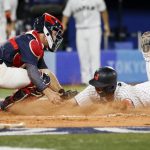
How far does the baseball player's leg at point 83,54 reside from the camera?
16297mm

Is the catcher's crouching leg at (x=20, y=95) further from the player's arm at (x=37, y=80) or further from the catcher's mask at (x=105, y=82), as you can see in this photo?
the catcher's mask at (x=105, y=82)

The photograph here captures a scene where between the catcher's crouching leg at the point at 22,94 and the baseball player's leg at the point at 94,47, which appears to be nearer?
the catcher's crouching leg at the point at 22,94

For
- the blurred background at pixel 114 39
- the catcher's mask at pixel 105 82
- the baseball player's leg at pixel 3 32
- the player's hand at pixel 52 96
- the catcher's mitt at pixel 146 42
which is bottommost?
the blurred background at pixel 114 39

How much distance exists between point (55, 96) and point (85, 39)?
22.5 ft

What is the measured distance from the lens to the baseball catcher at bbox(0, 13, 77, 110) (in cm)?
939

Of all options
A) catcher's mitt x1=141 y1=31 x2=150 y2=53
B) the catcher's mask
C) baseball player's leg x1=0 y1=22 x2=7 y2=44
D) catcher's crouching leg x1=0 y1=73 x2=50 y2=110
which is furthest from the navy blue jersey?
baseball player's leg x1=0 y1=22 x2=7 y2=44

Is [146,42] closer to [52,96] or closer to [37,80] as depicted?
[52,96]

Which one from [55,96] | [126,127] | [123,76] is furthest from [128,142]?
[123,76]

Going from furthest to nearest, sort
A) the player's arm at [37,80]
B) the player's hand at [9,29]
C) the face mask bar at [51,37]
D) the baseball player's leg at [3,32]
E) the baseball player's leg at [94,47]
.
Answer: the player's hand at [9,29]
the baseball player's leg at [3,32]
the baseball player's leg at [94,47]
the face mask bar at [51,37]
the player's arm at [37,80]

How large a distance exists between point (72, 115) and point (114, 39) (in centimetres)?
1414

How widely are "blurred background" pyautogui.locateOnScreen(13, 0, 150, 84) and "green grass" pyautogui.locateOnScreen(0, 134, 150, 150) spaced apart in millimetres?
10069

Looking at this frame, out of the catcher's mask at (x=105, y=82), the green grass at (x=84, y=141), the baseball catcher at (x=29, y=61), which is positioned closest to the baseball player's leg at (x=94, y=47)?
the baseball catcher at (x=29, y=61)

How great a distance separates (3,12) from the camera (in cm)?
1675

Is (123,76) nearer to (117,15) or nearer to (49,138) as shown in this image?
(117,15)
